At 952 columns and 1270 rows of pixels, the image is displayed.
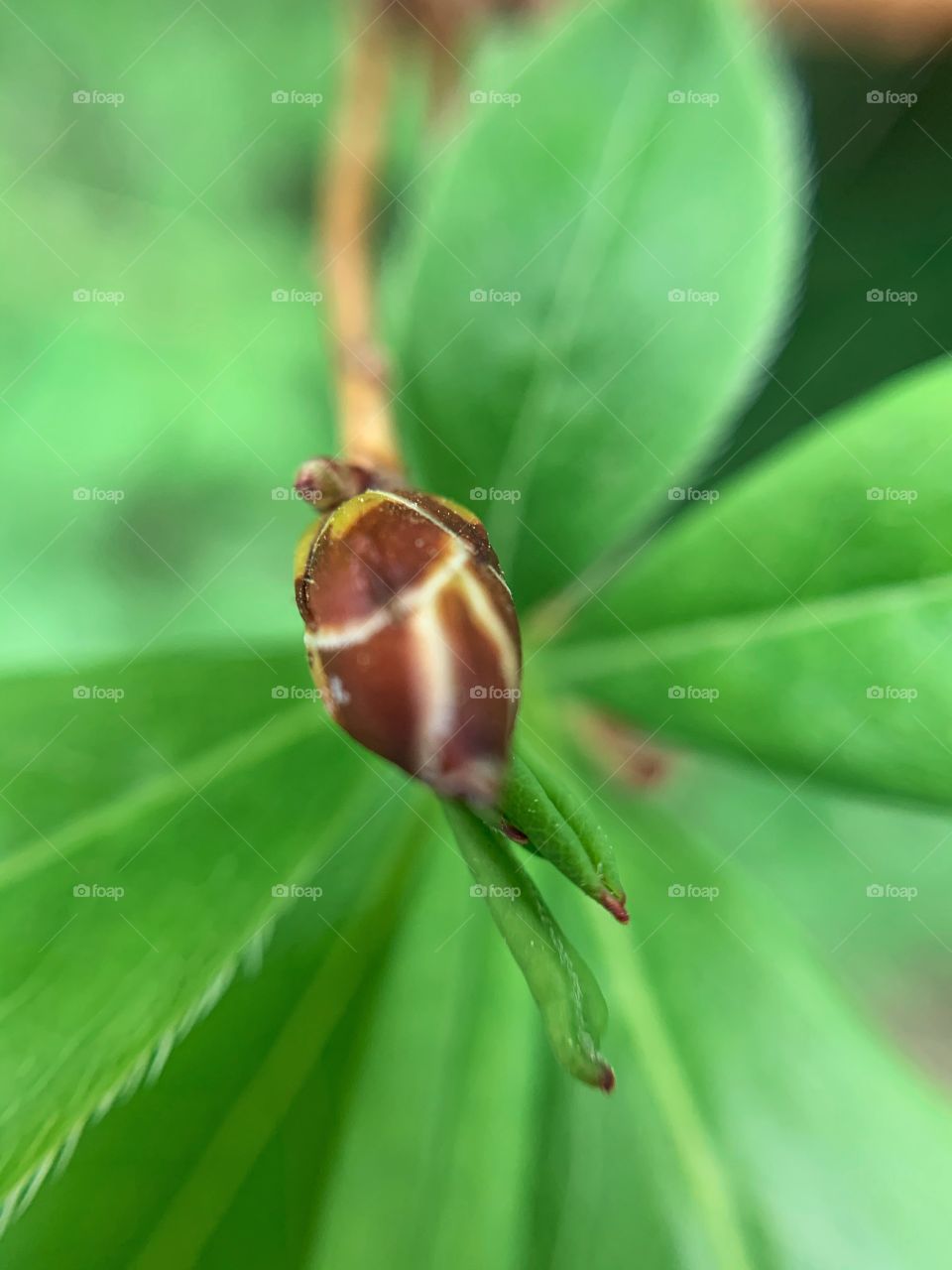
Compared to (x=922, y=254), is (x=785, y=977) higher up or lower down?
lower down

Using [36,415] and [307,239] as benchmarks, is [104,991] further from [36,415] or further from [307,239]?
[307,239]

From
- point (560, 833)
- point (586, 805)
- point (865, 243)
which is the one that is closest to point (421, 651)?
point (560, 833)

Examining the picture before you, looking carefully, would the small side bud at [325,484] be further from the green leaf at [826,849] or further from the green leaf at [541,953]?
the green leaf at [826,849]

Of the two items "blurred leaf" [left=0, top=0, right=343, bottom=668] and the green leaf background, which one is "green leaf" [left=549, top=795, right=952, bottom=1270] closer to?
the green leaf background

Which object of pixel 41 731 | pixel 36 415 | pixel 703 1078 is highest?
pixel 36 415

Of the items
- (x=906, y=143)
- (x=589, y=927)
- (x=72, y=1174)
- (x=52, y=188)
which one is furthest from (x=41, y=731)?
(x=906, y=143)
